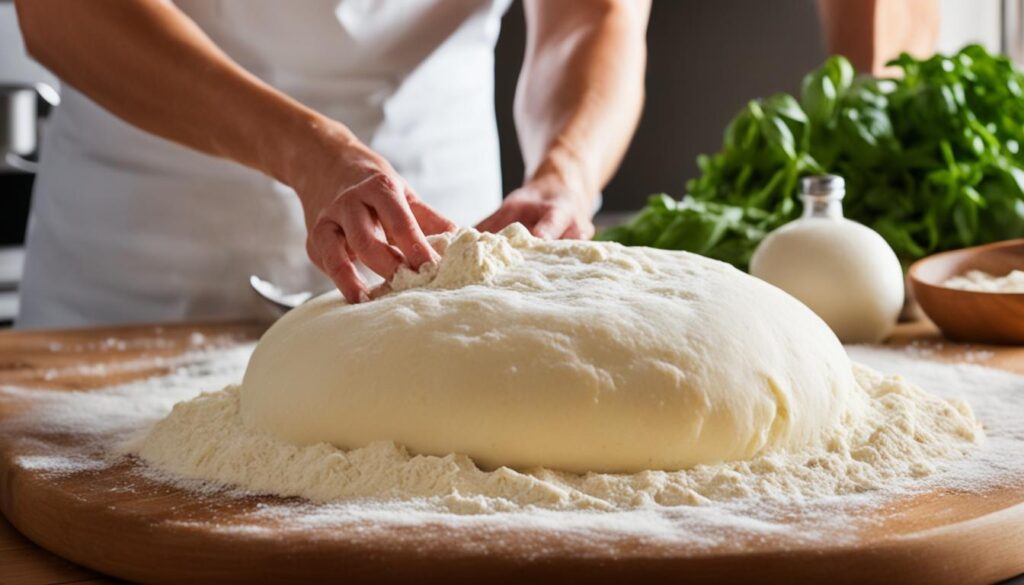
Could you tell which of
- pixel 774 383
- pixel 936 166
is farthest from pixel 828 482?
pixel 936 166

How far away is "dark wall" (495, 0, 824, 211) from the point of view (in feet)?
13.0

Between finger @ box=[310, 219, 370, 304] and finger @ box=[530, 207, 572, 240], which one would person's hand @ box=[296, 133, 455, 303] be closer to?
finger @ box=[310, 219, 370, 304]

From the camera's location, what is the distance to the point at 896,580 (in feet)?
2.56

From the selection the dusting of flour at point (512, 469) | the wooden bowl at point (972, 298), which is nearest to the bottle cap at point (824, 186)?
the wooden bowl at point (972, 298)

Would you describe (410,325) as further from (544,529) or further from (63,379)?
(63,379)

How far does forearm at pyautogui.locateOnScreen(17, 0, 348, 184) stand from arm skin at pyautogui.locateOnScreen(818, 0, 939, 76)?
1301mm

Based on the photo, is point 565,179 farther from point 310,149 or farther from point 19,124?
point 19,124

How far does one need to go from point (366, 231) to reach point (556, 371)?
0.92 feet

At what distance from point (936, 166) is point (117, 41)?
1.14m

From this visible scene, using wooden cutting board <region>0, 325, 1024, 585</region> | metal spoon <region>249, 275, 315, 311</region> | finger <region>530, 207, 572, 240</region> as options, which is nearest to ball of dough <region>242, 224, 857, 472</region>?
wooden cutting board <region>0, 325, 1024, 585</region>

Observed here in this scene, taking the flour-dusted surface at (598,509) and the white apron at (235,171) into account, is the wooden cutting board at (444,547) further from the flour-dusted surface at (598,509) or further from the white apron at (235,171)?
the white apron at (235,171)

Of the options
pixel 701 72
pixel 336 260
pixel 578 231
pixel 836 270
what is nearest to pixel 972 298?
pixel 836 270

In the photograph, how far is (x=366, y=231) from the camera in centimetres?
111

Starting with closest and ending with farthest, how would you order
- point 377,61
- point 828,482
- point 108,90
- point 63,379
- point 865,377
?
point 828,482 < point 865,377 < point 63,379 < point 108,90 < point 377,61
